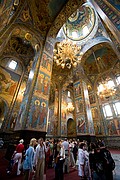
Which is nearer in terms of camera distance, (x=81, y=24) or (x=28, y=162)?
(x=28, y=162)

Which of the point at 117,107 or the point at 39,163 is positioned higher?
the point at 117,107

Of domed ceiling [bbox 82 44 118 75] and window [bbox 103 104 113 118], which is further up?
domed ceiling [bbox 82 44 118 75]

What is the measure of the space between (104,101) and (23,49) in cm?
1477

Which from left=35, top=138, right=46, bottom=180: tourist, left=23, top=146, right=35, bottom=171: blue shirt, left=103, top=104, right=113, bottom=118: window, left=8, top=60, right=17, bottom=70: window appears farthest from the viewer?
left=103, top=104, right=113, bottom=118: window

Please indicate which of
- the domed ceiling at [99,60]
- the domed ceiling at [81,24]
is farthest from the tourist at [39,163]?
the domed ceiling at [81,24]

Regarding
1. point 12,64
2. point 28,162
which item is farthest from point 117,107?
point 12,64

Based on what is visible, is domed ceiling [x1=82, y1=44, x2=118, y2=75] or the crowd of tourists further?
domed ceiling [x1=82, y1=44, x2=118, y2=75]

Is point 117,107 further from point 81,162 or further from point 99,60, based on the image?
point 81,162

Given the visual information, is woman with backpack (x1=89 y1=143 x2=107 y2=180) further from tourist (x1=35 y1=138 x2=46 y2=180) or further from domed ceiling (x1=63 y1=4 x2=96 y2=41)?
domed ceiling (x1=63 y1=4 x2=96 y2=41)

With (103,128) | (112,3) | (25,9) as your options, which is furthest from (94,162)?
(103,128)

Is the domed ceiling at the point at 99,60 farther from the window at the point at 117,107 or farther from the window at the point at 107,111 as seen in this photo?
the window at the point at 107,111

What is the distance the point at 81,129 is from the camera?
11086mm

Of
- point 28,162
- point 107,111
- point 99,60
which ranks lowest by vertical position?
point 28,162

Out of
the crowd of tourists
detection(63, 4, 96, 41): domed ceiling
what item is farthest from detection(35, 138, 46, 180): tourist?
detection(63, 4, 96, 41): domed ceiling
